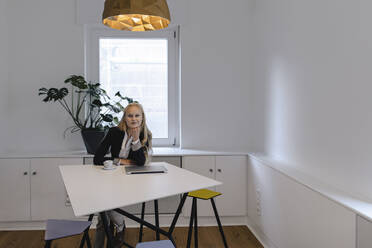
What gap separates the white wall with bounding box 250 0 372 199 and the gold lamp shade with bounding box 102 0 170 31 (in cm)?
115

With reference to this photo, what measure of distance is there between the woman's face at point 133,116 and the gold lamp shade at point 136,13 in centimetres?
77

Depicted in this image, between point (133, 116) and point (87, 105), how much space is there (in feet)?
4.63

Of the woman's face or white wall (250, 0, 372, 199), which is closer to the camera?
white wall (250, 0, 372, 199)

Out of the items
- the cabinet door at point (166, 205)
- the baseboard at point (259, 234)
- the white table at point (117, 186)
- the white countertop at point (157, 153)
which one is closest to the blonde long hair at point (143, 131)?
the white table at point (117, 186)

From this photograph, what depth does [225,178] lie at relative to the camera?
12.3ft

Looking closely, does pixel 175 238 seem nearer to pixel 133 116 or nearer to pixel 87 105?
pixel 133 116

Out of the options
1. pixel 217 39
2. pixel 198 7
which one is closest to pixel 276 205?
pixel 217 39

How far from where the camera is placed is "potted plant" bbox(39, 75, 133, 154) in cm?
363

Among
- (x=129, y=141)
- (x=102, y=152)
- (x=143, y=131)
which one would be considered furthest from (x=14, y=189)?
(x=143, y=131)

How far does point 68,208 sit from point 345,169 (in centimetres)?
284

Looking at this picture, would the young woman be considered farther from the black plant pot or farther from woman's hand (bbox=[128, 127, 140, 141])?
the black plant pot

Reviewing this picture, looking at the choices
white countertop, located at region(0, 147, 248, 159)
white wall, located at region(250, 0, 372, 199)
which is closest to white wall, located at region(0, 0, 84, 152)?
white countertop, located at region(0, 147, 248, 159)

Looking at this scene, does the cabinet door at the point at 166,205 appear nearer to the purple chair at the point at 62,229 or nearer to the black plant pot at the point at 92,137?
the black plant pot at the point at 92,137

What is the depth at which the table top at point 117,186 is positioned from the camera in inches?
66.4
